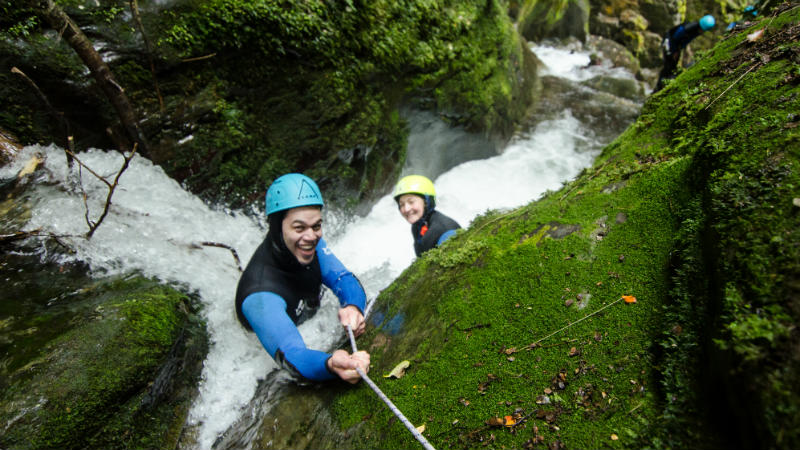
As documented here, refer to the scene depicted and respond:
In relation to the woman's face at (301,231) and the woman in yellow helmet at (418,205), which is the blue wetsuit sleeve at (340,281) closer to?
the woman's face at (301,231)

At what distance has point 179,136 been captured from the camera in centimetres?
497

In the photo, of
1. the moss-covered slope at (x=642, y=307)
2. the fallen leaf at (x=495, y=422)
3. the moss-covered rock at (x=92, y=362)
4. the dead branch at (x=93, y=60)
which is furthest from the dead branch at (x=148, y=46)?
the fallen leaf at (x=495, y=422)

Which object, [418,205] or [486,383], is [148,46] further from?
[486,383]

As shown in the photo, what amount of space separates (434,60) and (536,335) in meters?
6.75

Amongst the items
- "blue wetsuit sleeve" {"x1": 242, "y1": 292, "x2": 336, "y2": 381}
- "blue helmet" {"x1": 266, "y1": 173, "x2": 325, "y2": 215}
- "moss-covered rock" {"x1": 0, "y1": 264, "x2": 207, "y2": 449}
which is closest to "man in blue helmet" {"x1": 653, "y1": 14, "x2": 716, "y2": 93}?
"blue helmet" {"x1": 266, "y1": 173, "x2": 325, "y2": 215}

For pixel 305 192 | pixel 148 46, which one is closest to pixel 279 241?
pixel 305 192

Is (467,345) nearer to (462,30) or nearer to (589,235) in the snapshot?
(589,235)

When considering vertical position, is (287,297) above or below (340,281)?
above

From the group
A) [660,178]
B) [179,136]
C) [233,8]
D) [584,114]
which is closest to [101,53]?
[179,136]

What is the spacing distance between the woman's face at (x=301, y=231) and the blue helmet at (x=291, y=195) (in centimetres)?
8

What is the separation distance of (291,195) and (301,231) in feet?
1.36

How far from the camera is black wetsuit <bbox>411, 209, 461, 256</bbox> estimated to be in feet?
16.3

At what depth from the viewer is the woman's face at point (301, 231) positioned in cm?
376

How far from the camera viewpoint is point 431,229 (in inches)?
201
